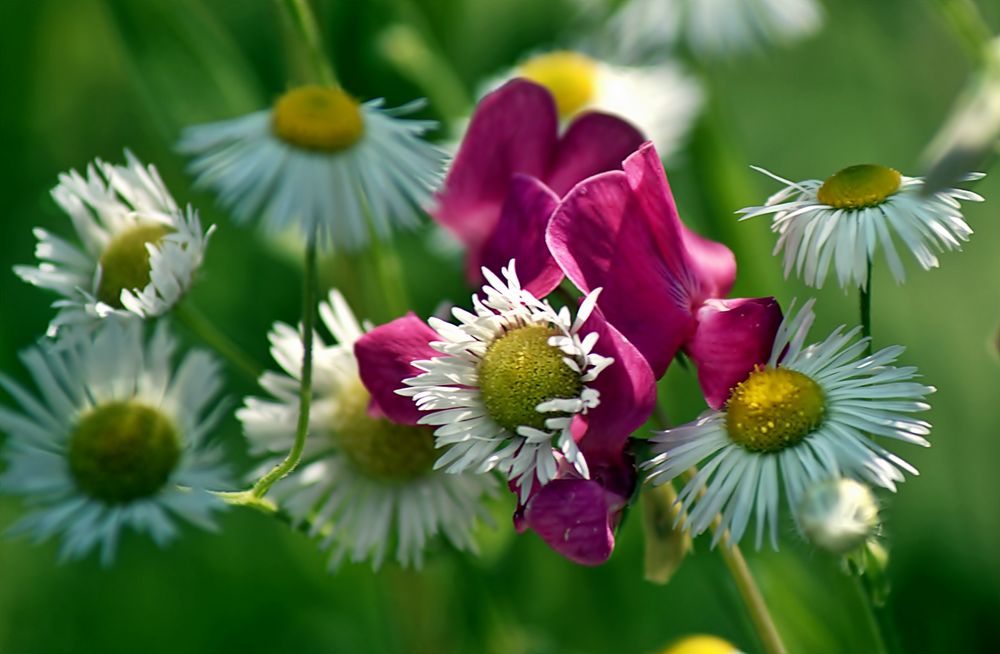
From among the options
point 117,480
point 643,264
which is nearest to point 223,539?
point 117,480

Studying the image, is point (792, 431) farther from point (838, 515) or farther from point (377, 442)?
point (377, 442)

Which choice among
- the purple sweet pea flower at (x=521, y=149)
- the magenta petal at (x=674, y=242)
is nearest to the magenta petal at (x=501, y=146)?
the purple sweet pea flower at (x=521, y=149)

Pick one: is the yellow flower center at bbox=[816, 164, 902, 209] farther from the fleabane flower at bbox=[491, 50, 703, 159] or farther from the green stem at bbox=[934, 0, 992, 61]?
the fleabane flower at bbox=[491, 50, 703, 159]

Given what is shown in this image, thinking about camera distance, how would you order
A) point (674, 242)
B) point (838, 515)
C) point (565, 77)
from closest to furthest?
point (838, 515) < point (674, 242) < point (565, 77)

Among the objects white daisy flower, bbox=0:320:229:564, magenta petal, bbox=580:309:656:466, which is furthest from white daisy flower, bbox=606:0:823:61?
magenta petal, bbox=580:309:656:466

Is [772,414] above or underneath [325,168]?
underneath

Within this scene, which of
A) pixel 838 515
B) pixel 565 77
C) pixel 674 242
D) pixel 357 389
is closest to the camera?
pixel 838 515

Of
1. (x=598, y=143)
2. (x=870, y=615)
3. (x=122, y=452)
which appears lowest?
(x=870, y=615)

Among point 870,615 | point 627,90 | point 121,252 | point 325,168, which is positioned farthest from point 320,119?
point 627,90
